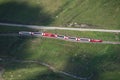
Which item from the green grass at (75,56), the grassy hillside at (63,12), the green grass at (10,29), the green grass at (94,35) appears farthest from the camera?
the grassy hillside at (63,12)

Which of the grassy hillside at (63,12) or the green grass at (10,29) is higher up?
the grassy hillside at (63,12)

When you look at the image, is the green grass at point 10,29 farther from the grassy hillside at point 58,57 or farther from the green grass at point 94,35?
the green grass at point 94,35

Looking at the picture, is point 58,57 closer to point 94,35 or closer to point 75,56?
point 75,56

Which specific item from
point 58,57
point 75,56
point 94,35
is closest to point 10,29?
point 58,57

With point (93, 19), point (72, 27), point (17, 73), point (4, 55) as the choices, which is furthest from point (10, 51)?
point (93, 19)

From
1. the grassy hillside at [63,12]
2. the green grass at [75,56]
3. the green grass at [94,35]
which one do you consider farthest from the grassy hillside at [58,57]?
the grassy hillside at [63,12]
